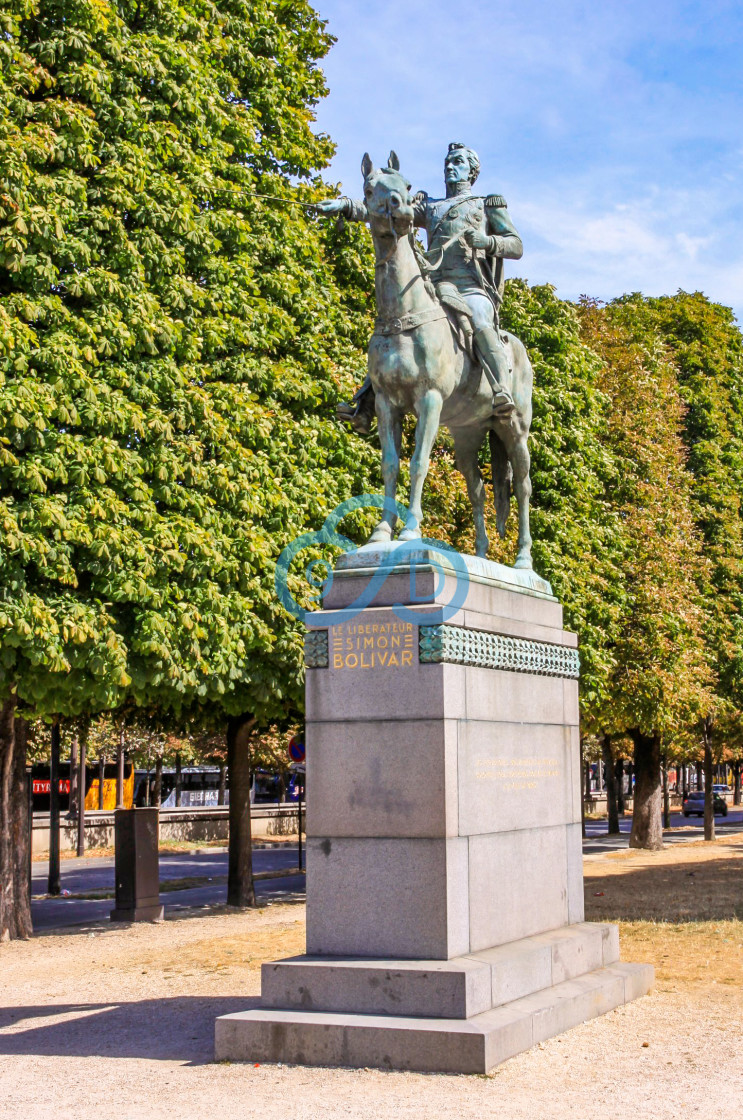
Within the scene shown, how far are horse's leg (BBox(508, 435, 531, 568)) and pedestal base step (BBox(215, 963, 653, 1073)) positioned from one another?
458 cm

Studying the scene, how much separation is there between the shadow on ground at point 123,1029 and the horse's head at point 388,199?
6.62 meters

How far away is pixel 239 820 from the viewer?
883 inches

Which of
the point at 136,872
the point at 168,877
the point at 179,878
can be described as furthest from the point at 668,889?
the point at 168,877

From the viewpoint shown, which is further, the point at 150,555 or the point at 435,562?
the point at 150,555

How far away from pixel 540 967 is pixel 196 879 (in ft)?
67.9

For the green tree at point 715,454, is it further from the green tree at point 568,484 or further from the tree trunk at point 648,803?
the green tree at point 568,484

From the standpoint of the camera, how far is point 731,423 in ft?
129

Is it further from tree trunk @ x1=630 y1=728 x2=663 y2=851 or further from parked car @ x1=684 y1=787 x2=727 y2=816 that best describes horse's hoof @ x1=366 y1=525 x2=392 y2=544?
parked car @ x1=684 y1=787 x2=727 y2=816

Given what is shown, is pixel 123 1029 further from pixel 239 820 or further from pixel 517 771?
pixel 239 820

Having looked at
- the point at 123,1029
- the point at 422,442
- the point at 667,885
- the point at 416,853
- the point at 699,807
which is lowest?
the point at 699,807

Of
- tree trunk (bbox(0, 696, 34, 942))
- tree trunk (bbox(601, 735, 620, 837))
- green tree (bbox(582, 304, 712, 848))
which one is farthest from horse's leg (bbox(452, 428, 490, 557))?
tree trunk (bbox(601, 735, 620, 837))

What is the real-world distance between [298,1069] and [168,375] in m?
11.3

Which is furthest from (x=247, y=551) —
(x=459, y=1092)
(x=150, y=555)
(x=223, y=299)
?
(x=459, y=1092)

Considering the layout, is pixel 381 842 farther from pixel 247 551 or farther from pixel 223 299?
pixel 223 299
